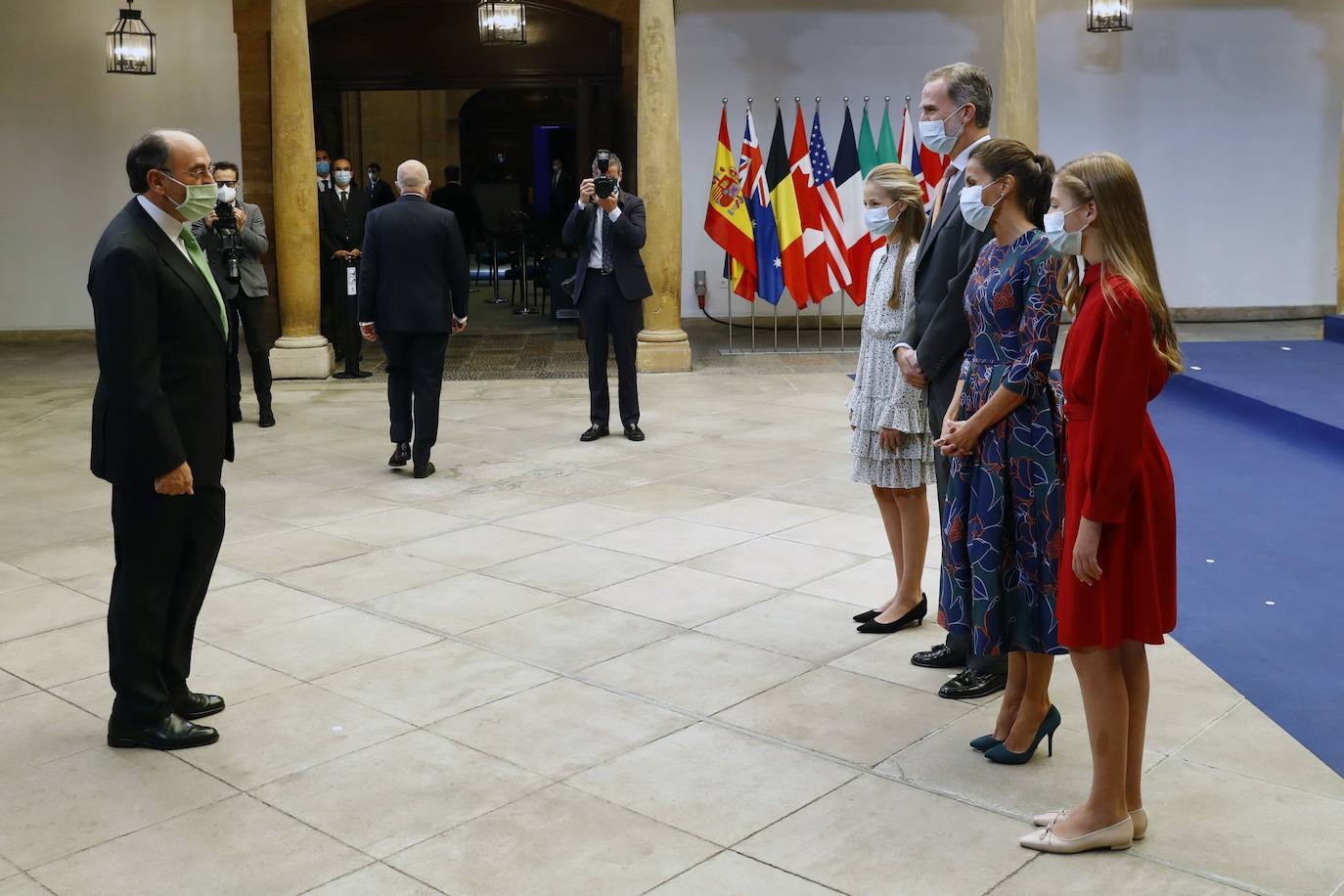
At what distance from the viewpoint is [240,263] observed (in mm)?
8984

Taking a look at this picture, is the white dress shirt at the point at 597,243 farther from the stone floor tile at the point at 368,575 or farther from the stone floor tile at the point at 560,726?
the stone floor tile at the point at 560,726

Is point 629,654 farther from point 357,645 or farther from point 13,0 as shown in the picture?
point 13,0

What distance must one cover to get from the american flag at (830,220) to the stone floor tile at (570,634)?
7.32 m

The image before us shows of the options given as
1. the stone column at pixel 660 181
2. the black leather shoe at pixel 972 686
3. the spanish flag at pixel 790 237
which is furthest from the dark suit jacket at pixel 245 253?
the black leather shoe at pixel 972 686

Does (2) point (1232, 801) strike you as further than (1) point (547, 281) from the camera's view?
No

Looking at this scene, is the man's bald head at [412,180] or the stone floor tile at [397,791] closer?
the stone floor tile at [397,791]

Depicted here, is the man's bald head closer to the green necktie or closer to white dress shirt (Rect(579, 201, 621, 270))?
white dress shirt (Rect(579, 201, 621, 270))

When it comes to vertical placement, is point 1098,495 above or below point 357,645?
above

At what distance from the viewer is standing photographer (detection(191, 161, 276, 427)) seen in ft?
28.9

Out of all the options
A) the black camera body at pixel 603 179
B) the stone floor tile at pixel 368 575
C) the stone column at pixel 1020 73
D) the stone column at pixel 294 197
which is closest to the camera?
the stone floor tile at pixel 368 575

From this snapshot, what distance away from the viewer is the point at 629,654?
4.59 metres

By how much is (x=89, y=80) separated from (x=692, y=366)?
6.72m

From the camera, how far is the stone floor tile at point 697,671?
4.22 meters

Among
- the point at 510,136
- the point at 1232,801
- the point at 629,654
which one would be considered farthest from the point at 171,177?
the point at 510,136
